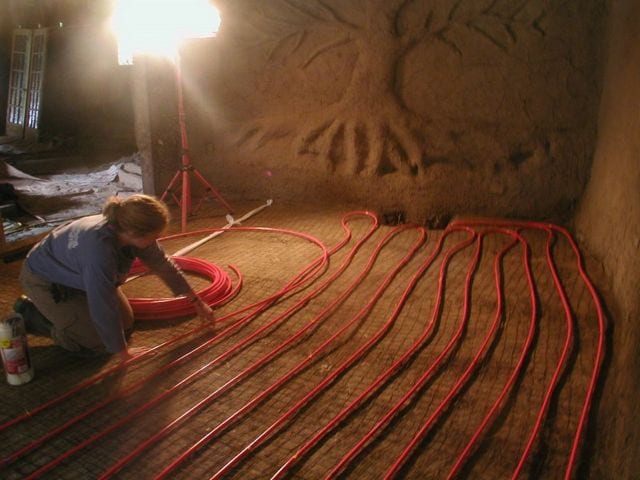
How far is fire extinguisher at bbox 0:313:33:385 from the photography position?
8.40 ft

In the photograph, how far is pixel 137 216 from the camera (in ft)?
8.16

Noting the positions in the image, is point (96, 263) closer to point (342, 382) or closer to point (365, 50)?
point (342, 382)

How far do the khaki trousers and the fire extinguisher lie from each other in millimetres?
220

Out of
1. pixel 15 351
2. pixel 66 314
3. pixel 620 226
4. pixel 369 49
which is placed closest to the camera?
pixel 15 351

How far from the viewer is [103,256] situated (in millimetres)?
2518

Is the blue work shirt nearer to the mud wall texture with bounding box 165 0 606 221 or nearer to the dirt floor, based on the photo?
the dirt floor

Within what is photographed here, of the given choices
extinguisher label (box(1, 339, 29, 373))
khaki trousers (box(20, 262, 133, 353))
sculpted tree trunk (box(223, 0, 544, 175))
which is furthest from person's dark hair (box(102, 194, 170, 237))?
sculpted tree trunk (box(223, 0, 544, 175))

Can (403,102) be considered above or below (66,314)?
above

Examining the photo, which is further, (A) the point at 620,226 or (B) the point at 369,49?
(B) the point at 369,49

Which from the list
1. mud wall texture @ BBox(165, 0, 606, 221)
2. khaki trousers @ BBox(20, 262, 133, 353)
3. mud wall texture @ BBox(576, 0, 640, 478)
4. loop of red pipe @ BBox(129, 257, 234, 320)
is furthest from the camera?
mud wall texture @ BBox(165, 0, 606, 221)

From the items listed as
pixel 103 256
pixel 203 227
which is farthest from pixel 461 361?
pixel 203 227

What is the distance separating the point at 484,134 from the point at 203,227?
2759 millimetres

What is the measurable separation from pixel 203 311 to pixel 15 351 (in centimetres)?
97

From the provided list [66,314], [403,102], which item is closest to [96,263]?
[66,314]
